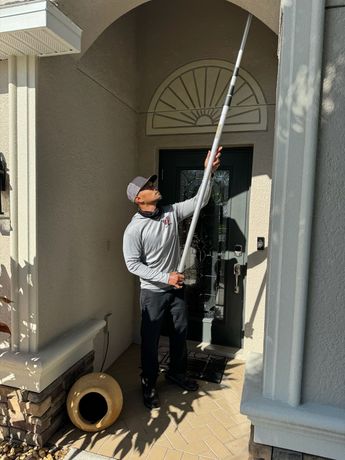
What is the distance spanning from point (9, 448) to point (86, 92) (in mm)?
A: 2826

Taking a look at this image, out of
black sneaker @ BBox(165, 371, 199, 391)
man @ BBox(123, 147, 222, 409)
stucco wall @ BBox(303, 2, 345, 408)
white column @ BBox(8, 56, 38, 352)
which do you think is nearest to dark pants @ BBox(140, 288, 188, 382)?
man @ BBox(123, 147, 222, 409)

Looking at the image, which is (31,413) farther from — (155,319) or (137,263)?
(137,263)

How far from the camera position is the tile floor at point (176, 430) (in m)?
2.18

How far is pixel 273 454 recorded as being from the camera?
162cm

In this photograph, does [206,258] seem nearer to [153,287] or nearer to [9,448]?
[153,287]

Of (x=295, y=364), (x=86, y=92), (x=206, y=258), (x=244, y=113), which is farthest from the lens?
(x=206, y=258)

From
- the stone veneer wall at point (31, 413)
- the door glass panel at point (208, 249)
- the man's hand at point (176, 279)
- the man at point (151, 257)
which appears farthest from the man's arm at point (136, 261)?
the door glass panel at point (208, 249)

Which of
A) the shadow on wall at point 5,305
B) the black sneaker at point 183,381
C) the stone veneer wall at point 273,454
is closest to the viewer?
the stone veneer wall at point 273,454

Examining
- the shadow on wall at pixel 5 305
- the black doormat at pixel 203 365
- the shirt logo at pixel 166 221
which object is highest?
the shirt logo at pixel 166 221

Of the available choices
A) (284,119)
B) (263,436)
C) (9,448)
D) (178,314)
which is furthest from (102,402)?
(284,119)

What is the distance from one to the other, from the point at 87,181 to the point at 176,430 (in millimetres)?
2166

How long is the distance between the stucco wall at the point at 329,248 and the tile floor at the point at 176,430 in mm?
1067

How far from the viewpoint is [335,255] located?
58.3 inches

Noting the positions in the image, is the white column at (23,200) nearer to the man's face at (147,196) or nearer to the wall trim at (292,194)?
the man's face at (147,196)
